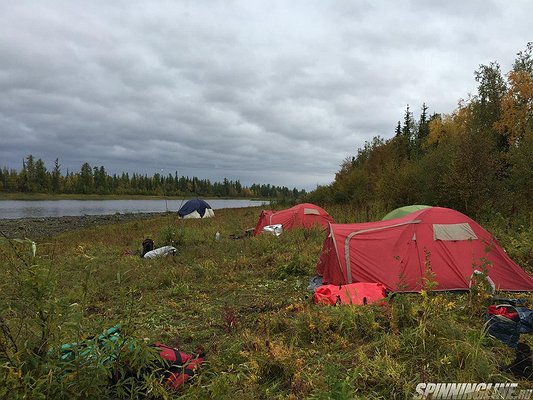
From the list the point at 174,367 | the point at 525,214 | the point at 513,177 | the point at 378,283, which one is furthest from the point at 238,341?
the point at 513,177

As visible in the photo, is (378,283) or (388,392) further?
(378,283)

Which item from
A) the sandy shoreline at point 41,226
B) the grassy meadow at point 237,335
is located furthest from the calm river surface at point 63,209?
the grassy meadow at point 237,335

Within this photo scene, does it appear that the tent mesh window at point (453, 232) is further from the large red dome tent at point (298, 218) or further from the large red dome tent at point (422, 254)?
the large red dome tent at point (298, 218)

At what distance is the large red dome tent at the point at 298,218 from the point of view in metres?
14.7

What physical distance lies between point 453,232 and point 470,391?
4.42 meters

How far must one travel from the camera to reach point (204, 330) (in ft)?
16.8

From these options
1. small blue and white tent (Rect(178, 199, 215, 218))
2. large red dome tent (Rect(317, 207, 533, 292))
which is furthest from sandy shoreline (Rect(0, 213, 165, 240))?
large red dome tent (Rect(317, 207, 533, 292))

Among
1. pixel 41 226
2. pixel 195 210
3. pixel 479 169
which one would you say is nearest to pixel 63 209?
pixel 41 226

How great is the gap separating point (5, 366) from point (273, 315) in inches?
140

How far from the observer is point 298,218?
14.8 meters

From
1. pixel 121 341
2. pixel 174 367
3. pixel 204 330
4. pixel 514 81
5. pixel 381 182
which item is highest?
pixel 514 81

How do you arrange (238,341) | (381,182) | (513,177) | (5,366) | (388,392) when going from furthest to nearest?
(381,182), (513,177), (238,341), (388,392), (5,366)

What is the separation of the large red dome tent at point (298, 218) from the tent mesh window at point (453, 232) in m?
7.58

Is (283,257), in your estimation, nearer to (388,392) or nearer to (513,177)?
(388,392)
